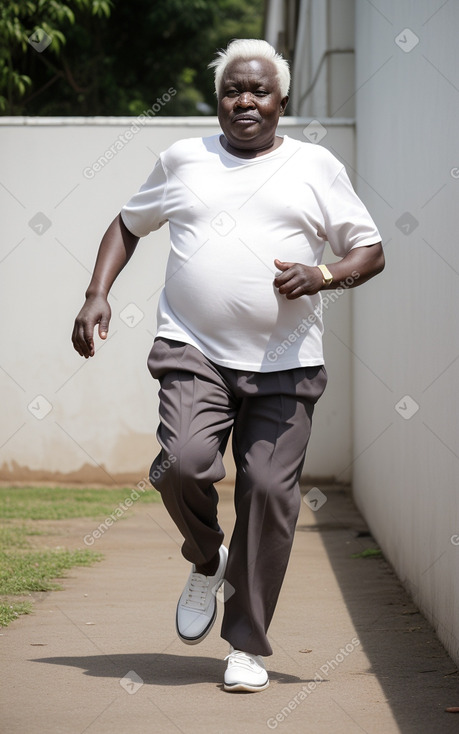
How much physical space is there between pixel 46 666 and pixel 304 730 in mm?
1117

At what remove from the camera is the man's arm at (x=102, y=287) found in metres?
3.52

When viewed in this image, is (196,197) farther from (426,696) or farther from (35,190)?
(35,190)

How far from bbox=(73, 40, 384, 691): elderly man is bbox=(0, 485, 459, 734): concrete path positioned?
23cm

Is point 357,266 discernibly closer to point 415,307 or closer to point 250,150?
point 250,150

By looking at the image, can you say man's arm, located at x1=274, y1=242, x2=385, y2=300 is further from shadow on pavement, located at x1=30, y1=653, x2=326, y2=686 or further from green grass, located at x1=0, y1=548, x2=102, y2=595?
green grass, located at x1=0, y1=548, x2=102, y2=595

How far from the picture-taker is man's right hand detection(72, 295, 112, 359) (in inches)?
138

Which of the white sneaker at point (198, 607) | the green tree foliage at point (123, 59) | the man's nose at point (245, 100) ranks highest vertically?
the green tree foliage at point (123, 59)

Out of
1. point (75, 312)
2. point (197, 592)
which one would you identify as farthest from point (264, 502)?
point (75, 312)

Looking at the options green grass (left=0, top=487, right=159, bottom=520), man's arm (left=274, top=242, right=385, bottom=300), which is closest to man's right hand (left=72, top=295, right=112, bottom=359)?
man's arm (left=274, top=242, right=385, bottom=300)

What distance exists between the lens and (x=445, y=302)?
4.15 meters

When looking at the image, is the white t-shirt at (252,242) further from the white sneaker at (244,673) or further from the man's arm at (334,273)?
the white sneaker at (244,673)

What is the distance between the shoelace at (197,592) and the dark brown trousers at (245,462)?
5.9 inches

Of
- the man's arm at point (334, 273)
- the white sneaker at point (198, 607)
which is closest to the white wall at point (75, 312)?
the white sneaker at point (198, 607)

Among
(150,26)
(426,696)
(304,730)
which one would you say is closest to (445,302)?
(426,696)
